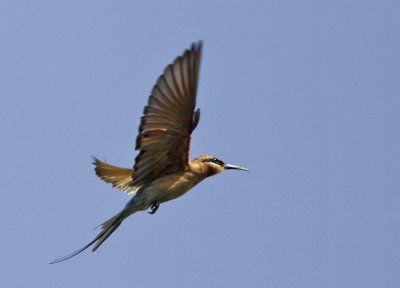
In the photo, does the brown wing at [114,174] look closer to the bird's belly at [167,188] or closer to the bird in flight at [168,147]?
the bird in flight at [168,147]

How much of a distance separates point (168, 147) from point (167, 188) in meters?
0.50

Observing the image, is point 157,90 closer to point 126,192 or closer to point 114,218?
point 114,218

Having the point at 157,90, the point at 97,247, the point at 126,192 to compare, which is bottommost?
the point at 97,247

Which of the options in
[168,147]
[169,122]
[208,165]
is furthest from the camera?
[208,165]

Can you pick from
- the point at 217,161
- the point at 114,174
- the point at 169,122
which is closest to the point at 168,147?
the point at 169,122

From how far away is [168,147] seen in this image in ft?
31.2

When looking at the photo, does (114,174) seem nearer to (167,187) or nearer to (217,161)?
(217,161)

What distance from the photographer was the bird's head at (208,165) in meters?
10.1

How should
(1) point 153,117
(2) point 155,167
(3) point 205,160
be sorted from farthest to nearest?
(3) point 205,160
(2) point 155,167
(1) point 153,117

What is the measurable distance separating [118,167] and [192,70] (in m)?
2.90

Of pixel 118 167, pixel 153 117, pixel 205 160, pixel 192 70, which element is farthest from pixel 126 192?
pixel 192 70

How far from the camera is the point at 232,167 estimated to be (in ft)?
35.6

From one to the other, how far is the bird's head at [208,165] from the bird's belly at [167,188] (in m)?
0.22

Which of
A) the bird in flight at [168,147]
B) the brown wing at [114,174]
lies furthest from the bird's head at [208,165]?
the brown wing at [114,174]
